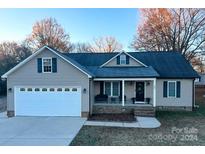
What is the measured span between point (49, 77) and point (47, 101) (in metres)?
1.73

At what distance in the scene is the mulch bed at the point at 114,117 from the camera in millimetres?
13997

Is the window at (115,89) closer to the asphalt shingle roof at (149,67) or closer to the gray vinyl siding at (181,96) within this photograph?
the asphalt shingle roof at (149,67)

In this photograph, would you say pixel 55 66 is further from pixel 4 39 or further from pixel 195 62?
pixel 4 39

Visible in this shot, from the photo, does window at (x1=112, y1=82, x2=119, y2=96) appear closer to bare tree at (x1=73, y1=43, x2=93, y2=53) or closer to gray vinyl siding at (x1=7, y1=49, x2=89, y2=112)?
gray vinyl siding at (x1=7, y1=49, x2=89, y2=112)

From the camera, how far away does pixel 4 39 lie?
37781 millimetres

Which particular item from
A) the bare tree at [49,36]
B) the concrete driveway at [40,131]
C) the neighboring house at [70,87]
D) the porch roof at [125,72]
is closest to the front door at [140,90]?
the neighboring house at [70,87]

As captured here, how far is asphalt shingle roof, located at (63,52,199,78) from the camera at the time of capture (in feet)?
→ 55.0

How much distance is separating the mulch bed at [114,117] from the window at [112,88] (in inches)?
137

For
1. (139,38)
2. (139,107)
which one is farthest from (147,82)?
(139,38)

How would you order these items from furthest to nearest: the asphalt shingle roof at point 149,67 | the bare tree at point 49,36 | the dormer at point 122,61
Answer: the bare tree at point 49,36 < the dormer at point 122,61 < the asphalt shingle roof at point 149,67

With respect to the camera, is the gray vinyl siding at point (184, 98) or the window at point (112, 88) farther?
the window at point (112, 88)

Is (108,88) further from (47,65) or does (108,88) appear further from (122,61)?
(47,65)
